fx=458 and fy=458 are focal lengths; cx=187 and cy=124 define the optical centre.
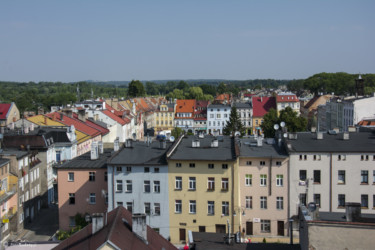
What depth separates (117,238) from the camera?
17.5m

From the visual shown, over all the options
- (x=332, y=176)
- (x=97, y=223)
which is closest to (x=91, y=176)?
(x=97, y=223)

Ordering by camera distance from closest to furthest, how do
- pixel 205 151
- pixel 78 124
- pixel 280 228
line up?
pixel 280 228
pixel 205 151
pixel 78 124

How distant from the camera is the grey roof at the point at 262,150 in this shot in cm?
3291

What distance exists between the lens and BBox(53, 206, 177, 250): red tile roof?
1734 cm

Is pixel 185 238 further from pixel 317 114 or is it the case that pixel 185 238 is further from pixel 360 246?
pixel 317 114

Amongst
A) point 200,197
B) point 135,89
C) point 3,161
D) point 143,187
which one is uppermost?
point 135,89

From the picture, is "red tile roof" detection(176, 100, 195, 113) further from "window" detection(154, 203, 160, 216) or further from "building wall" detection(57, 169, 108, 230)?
"window" detection(154, 203, 160, 216)

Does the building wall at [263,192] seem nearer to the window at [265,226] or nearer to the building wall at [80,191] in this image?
the window at [265,226]

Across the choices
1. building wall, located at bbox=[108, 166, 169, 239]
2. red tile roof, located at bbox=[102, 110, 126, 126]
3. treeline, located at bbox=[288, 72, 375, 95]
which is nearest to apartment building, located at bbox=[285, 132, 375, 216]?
building wall, located at bbox=[108, 166, 169, 239]

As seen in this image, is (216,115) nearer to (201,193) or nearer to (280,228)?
(280,228)

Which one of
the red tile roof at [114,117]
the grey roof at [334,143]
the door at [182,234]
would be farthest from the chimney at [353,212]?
the red tile roof at [114,117]

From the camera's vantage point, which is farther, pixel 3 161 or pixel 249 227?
pixel 3 161

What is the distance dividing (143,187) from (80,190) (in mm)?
5035

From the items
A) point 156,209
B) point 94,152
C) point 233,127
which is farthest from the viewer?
point 233,127
